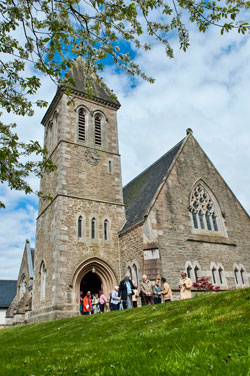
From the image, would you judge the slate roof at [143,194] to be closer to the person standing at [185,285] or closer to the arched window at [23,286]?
the person standing at [185,285]

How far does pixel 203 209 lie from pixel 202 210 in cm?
13

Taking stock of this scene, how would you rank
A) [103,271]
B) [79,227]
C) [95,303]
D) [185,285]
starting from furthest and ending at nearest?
[79,227], [103,271], [95,303], [185,285]

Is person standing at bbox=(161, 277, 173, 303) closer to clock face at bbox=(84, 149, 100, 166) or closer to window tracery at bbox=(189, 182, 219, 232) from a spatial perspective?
window tracery at bbox=(189, 182, 219, 232)

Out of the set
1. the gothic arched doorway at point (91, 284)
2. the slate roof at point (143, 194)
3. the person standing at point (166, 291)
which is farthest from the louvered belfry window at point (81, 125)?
the person standing at point (166, 291)

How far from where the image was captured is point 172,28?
5469 millimetres

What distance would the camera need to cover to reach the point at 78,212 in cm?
1941

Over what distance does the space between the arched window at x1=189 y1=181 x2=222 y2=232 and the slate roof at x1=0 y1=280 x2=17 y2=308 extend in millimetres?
32557

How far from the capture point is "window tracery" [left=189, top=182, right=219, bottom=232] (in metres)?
19.0

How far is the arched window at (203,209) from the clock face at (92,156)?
7136 mm

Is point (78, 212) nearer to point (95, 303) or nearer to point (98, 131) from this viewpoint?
point (95, 303)

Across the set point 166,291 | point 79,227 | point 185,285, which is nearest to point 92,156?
point 79,227

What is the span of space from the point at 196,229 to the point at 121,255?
4.88 meters

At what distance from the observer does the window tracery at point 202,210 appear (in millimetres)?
19047

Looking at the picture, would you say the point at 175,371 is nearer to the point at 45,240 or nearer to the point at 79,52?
the point at 79,52
